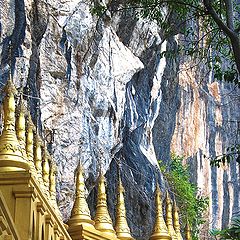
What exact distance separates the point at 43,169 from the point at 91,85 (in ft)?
22.0

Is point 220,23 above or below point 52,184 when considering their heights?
above

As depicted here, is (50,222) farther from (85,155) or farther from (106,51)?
(106,51)

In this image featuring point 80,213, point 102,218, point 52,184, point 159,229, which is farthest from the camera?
point 159,229

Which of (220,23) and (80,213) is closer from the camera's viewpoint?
(220,23)

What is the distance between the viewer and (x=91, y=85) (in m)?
16.4

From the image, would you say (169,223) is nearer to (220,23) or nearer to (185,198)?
(220,23)

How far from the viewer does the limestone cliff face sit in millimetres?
14289

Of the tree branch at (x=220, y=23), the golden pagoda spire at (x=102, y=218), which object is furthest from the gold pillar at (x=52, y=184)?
the tree branch at (x=220, y=23)

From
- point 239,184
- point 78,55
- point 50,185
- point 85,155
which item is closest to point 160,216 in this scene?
point 50,185

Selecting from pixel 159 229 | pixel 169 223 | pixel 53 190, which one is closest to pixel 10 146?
pixel 53 190

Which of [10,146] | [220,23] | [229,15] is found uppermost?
[229,15]

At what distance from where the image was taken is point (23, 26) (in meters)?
14.2

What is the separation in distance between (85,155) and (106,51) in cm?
286

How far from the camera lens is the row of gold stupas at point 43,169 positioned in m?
8.23
